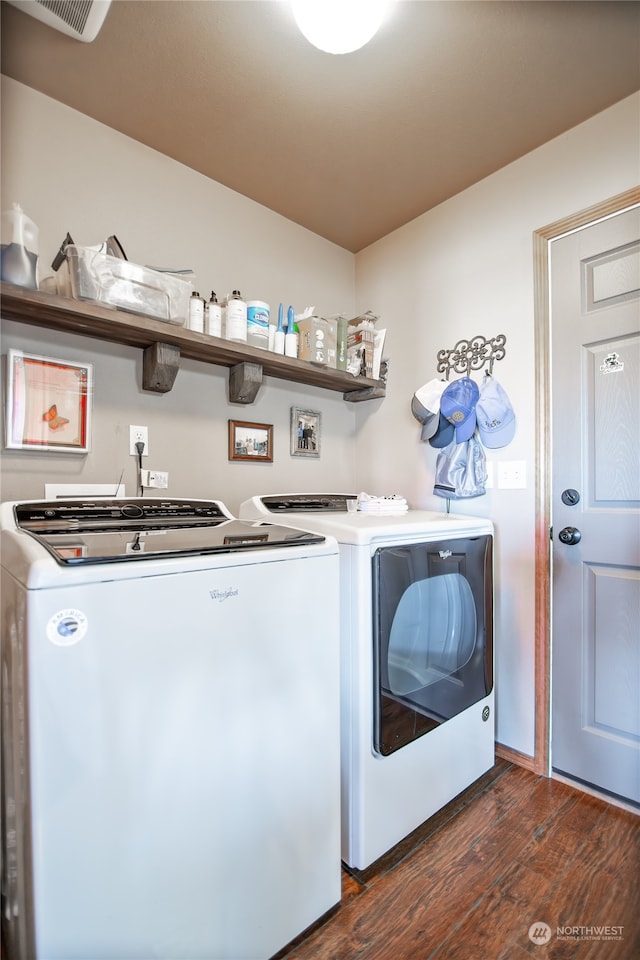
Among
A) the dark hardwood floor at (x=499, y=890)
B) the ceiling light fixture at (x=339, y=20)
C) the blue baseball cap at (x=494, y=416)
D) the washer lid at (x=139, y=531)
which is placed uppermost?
the ceiling light fixture at (x=339, y=20)

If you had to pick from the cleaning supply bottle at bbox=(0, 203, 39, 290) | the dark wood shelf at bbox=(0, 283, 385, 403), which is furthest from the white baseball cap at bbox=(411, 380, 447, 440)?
the cleaning supply bottle at bbox=(0, 203, 39, 290)

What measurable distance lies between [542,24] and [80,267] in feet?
5.37

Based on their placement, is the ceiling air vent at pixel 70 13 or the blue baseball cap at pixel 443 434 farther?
the blue baseball cap at pixel 443 434

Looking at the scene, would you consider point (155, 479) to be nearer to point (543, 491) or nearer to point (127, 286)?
point (127, 286)

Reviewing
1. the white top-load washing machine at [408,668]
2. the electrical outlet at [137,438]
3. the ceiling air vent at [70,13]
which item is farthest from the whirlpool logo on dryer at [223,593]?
the ceiling air vent at [70,13]

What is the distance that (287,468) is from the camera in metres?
2.36

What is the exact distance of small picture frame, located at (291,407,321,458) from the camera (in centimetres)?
238

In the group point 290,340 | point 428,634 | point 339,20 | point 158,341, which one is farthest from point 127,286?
point 428,634

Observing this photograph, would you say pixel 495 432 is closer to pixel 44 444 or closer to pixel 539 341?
pixel 539 341

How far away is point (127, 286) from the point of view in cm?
154

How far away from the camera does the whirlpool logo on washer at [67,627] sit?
78 centimetres

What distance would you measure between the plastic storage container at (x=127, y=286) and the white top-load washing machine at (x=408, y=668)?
835mm

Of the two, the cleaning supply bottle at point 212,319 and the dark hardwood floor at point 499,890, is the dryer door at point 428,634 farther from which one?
the cleaning supply bottle at point 212,319

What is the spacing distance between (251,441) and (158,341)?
65 cm
